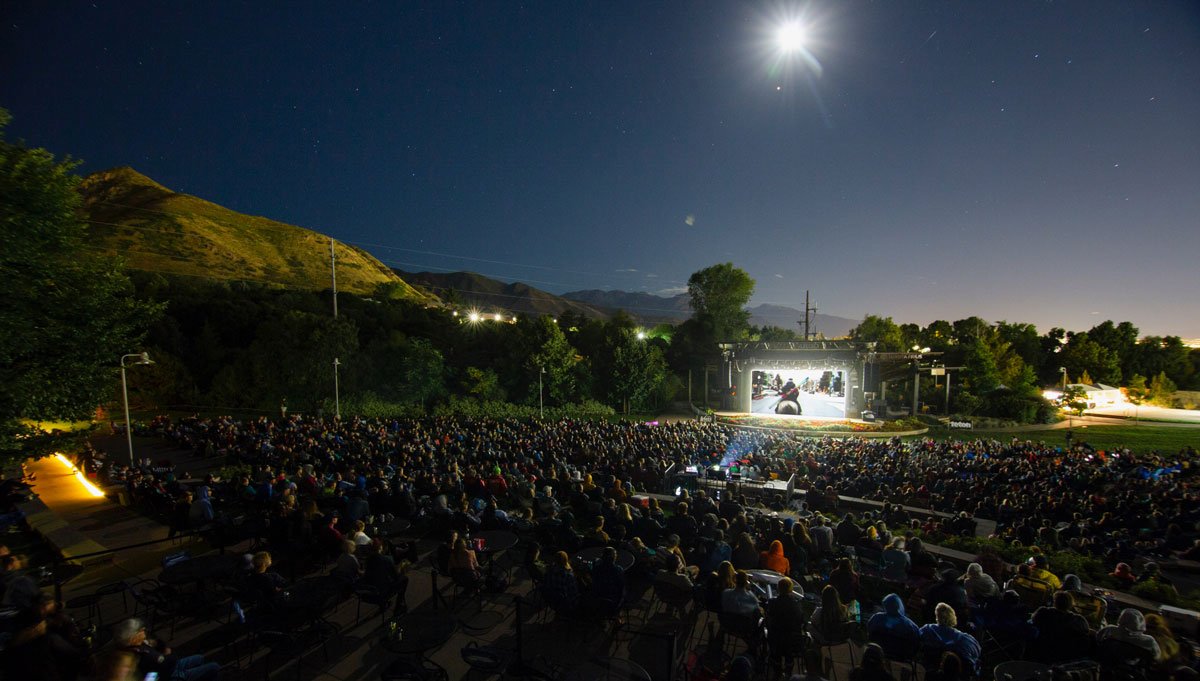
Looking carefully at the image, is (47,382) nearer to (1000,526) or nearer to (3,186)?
(3,186)

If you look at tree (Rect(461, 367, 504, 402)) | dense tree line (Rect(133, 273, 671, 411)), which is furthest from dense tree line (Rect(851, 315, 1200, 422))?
tree (Rect(461, 367, 504, 402))

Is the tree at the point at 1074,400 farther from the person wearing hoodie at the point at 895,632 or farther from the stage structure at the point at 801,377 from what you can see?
the person wearing hoodie at the point at 895,632

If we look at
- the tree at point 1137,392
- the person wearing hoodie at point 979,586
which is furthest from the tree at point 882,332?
the person wearing hoodie at point 979,586

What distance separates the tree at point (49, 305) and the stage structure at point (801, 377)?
3190 centimetres

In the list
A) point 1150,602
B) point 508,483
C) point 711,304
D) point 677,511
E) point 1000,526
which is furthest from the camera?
point 711,304

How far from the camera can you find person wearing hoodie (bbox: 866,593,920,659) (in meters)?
4.36

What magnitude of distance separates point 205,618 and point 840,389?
35.8 m

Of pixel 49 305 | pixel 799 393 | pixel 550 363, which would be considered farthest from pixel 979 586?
pixel 550 363

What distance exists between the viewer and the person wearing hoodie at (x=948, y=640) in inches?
166

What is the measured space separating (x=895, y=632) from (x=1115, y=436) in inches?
1586

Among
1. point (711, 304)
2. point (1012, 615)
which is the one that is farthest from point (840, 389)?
point (1012, 615)

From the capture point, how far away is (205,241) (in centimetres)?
9812

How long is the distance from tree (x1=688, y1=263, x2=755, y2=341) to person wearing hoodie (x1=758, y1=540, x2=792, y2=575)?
4431 cm

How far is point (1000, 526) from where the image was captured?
9867 mm
